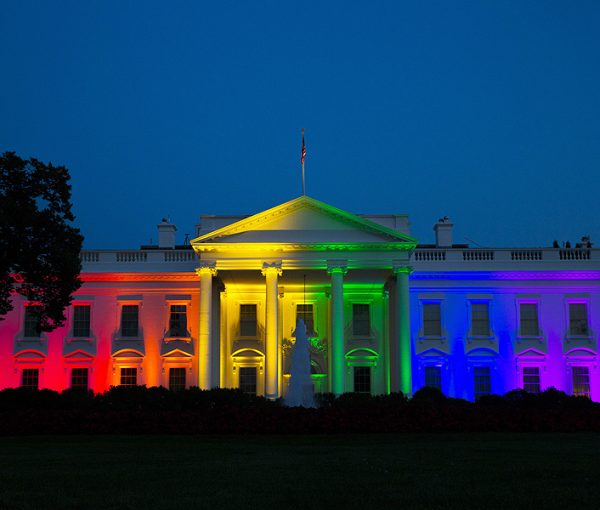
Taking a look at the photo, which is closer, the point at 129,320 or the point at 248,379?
the point at 248,379

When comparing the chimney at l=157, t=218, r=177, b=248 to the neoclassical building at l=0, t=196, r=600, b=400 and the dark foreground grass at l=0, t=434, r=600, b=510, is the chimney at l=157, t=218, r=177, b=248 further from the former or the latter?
the dark foreground grass at l=0, t=434, r=600, b=510

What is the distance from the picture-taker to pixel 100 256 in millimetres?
41438

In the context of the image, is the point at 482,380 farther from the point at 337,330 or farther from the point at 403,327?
the point at 337,330

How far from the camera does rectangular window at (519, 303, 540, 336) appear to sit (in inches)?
1592

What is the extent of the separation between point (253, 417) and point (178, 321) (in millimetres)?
17333

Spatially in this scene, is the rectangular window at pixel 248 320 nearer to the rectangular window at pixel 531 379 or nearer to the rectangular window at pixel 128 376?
the rectangular window at pixel 128 376

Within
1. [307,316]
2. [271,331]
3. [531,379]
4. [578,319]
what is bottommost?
[531,379]

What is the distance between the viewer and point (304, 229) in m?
37.1

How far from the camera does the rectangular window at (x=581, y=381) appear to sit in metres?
39.6

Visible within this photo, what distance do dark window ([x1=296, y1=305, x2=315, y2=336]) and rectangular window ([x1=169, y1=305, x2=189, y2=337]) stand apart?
5.88 m

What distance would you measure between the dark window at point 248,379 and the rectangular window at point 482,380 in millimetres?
11299

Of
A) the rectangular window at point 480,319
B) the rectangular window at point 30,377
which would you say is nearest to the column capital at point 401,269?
the rectangular window at point 480,319

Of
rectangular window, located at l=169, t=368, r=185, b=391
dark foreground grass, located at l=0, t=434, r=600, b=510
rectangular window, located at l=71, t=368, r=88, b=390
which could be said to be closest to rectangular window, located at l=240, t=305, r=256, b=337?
rectangular window, located at l=169, t=368, r=185, b=391

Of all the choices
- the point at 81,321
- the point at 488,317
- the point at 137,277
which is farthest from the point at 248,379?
the point at 488,317
